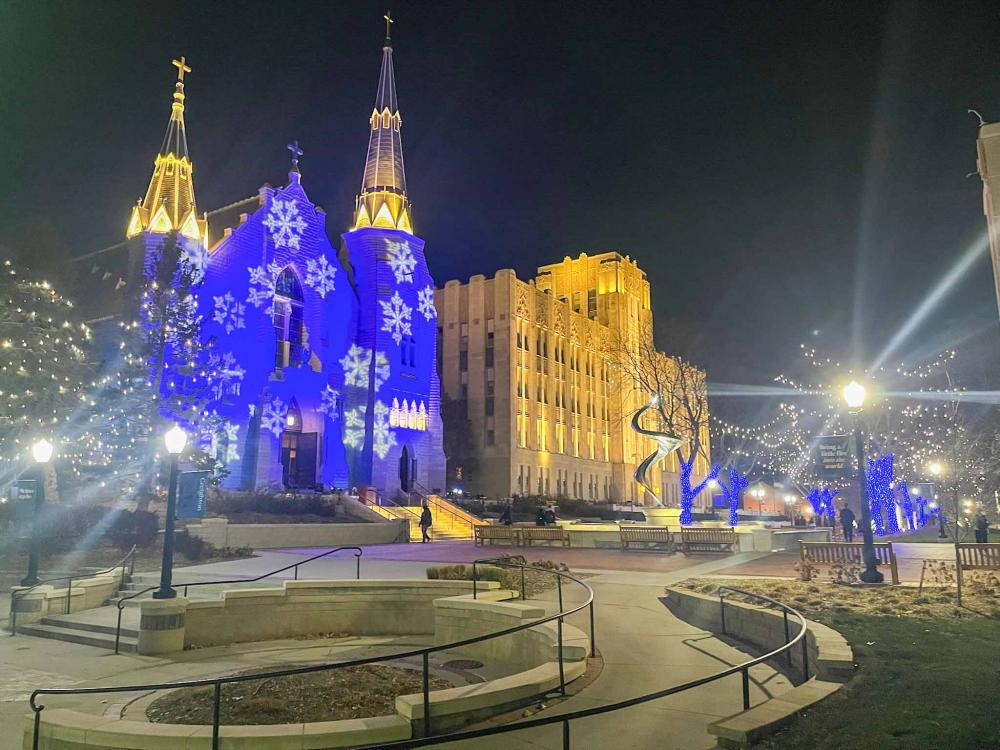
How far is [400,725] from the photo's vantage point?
7039 mm

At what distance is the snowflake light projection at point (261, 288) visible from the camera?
43938 millimetres

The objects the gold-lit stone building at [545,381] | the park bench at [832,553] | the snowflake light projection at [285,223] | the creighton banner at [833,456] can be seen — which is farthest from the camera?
the gold-lit stone building at [545,381]

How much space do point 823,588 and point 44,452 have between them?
16.6m

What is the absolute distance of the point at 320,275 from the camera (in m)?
48.4

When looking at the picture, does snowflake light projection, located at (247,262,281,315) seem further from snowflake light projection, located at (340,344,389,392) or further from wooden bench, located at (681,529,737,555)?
wooden bench, located at (681,529,737,555)

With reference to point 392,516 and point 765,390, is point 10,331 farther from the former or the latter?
point 765,390

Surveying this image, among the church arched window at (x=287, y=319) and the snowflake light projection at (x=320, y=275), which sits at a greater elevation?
the snowflake light projection at (x=320, y=275)

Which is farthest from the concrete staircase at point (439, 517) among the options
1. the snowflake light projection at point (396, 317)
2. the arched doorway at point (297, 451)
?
the snowflake light projection at point (396, 317)

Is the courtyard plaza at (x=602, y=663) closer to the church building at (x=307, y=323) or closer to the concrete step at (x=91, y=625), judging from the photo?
the concrete step at (x=91, y=625)

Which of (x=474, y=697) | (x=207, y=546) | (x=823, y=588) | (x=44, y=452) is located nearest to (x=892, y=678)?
(x=474, y=697)

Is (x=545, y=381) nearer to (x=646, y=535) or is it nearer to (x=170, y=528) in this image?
(x=646, y=535)

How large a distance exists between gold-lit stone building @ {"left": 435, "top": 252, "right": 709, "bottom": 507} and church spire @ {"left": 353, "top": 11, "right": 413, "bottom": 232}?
15.1 meters

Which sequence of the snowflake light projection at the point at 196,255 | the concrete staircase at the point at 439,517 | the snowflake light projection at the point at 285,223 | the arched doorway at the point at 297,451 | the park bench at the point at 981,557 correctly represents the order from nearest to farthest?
the park bench at the point at 981,557, the concrete staircase at the point at 439,517, the snowflake light projection at the point at 196,255, the snowflake light projection at the point at 285,223, the arched doorway at the point at 297,451

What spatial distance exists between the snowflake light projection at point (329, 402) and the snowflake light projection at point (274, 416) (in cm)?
361
